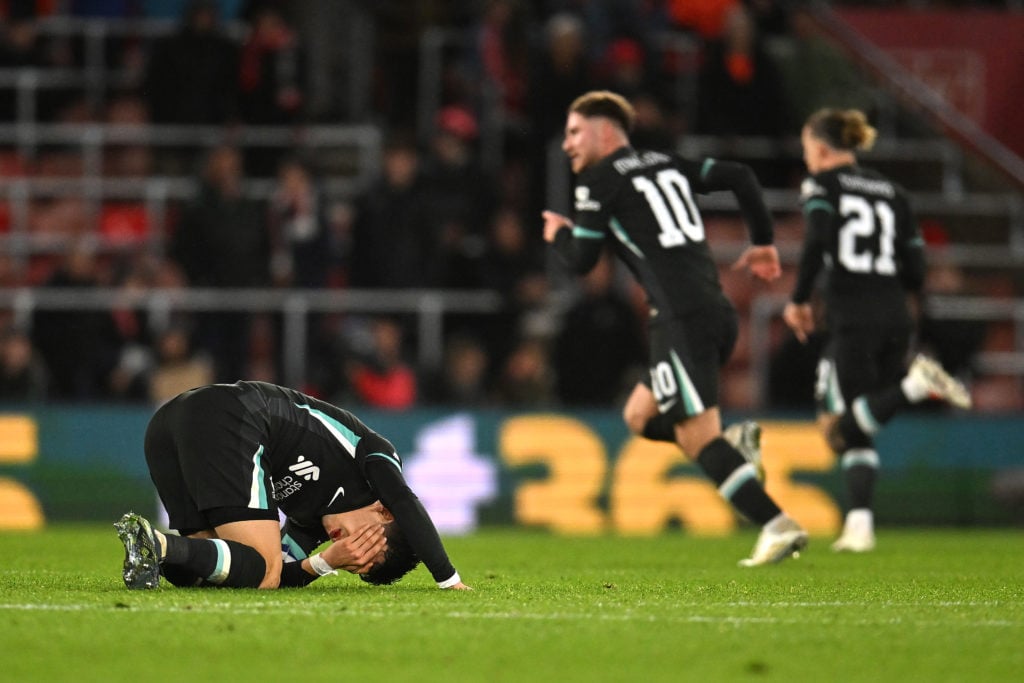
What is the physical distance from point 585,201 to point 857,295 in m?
2.36

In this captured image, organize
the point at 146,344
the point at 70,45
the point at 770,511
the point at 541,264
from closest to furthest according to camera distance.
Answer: the point at 770,511, the point at 146,344, the point at 541,264, the point at 70,45

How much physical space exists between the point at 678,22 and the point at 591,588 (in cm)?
1180

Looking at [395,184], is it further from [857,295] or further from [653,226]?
[653,226]

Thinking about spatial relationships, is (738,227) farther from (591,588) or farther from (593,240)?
(591,588)

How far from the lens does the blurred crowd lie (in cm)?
1433

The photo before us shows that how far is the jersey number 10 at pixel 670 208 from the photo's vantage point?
8.76 meters

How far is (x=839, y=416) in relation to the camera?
1040cm

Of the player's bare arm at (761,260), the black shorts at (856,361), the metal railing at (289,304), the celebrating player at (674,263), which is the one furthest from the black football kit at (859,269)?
the metal railing at (289,304)

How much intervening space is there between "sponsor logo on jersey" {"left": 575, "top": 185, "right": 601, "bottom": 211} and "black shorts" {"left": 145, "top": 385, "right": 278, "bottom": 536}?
7.87 feet

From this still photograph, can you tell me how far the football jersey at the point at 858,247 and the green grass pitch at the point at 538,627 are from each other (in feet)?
6.48

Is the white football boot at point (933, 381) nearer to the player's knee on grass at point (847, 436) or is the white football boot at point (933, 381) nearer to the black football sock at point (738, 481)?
the player's knee on grass at point (847, 436)

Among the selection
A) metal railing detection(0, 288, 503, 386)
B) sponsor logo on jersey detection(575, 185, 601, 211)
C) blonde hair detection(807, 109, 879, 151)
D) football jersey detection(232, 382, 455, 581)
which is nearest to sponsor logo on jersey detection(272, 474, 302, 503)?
football jersey detection(232, 382, 455, 581)

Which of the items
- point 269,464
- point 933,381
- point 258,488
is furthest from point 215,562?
point 933,381

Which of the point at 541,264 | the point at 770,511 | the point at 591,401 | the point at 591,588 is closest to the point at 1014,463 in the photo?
the point at 591,401
